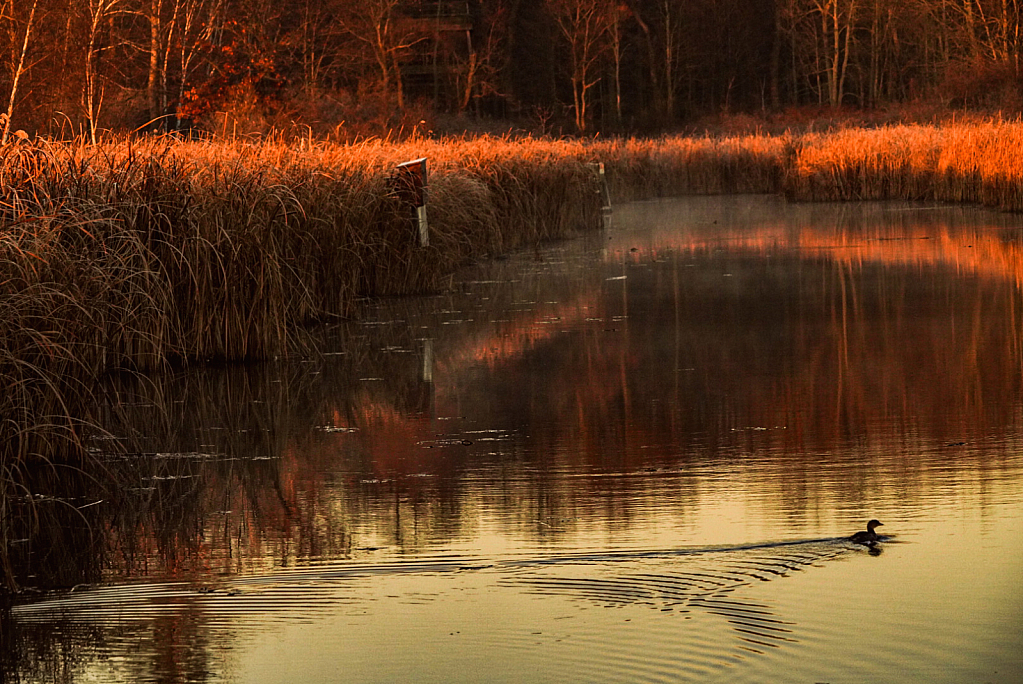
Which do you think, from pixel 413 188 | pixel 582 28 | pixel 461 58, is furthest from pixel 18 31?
pixel 582 28

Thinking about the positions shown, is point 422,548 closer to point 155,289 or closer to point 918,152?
point 155,289

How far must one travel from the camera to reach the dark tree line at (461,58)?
21453 mm

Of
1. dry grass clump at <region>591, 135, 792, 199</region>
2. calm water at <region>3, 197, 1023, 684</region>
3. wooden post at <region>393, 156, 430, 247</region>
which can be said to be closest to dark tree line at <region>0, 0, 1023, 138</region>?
wooden post at <region>393, 156, 430, 247</region>

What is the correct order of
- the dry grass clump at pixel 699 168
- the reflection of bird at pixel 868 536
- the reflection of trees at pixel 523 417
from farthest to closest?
1. the dry grass clump at pixel 699 168
2. the reflection of trees at pixel 523 417
3. the reflection of bird at pixel 868 536

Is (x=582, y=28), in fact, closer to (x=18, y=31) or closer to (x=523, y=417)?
(x=18, y=31)

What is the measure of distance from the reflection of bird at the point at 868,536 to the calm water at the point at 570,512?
0.18 feet

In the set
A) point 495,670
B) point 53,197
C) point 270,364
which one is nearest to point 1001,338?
point 270,364

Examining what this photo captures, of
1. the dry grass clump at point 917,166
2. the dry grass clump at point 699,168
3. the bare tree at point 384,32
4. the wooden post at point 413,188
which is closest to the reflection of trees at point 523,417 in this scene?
the wooden post at point 413,188

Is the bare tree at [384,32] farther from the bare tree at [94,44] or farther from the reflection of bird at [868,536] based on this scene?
the reflection of bird at [868,536]

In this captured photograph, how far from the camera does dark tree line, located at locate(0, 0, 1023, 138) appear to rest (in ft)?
70.4

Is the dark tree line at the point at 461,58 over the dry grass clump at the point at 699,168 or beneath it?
over

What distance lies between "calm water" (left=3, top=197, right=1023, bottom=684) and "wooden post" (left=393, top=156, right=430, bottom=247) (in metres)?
2.17

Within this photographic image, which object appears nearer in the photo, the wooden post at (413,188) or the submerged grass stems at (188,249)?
the submerged grass stems at (188,249)

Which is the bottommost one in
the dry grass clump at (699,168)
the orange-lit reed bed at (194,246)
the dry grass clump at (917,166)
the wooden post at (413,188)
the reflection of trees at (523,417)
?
the reflection of trees at (523,417)
